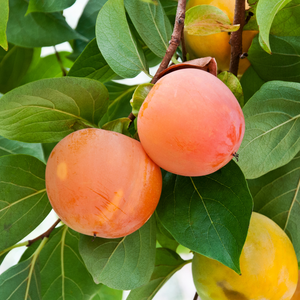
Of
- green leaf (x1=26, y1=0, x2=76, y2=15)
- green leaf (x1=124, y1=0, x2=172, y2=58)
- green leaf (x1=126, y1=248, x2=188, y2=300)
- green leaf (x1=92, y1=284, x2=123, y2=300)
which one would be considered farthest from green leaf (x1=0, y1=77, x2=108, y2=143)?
green leaf (x1=92, y1=284, x2=123, y2=300)

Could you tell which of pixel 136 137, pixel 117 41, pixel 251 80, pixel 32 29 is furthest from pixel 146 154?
pixel 32 29

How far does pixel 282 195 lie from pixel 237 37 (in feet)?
0.84

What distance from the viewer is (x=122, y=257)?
48 cm

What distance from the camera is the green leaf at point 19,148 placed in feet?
2.06

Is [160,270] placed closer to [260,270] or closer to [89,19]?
[260,270]

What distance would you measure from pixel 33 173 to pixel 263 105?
0.32 meters

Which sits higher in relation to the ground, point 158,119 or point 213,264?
point 158,119

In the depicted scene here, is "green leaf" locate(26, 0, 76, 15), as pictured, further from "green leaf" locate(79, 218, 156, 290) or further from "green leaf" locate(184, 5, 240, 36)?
"green leaf" locate(79, 218, 156, 290)

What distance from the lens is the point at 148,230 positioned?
49 cm

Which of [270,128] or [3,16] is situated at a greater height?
[3,16]

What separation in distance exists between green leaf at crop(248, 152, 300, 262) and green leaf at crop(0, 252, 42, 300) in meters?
0.38

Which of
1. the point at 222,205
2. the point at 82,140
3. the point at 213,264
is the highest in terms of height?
the point at 82,140

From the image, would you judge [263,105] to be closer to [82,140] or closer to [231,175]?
[231,175]

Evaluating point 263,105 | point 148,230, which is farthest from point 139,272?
point 263,105
